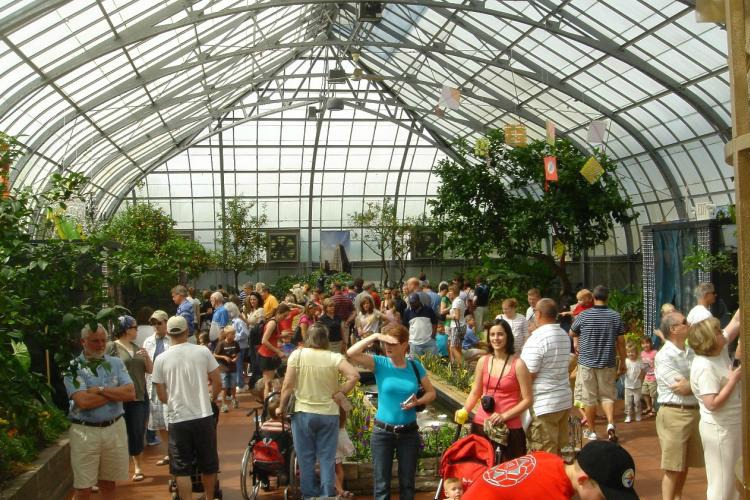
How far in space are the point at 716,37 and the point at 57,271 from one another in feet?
48.0

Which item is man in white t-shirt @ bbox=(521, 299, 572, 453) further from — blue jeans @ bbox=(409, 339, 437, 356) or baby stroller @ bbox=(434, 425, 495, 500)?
blue jeans @ bbox=(409, 339, 437, 356)

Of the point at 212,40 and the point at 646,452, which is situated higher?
the point at 212,40

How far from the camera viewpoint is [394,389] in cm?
599

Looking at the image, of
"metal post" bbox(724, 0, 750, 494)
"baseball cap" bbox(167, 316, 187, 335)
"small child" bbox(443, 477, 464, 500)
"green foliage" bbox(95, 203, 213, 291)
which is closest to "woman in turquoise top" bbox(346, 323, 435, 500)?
"baseball cap" bbox(167, 316, 187, 335)

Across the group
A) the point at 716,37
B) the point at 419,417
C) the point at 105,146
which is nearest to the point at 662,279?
the point at 419,417

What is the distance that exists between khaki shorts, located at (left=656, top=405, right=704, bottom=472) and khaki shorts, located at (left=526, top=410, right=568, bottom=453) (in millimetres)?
901

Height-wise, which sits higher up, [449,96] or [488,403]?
[449,96]

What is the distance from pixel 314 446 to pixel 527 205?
1296 cm

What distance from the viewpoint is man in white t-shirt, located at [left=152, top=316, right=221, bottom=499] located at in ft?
20.8

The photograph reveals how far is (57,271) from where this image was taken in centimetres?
550

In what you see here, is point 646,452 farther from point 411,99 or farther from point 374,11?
point 411,99

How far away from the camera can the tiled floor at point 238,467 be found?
725cm

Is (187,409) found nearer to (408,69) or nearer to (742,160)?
(742,160)

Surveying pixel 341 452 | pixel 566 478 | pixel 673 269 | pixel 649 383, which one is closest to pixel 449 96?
pixel 673 269
